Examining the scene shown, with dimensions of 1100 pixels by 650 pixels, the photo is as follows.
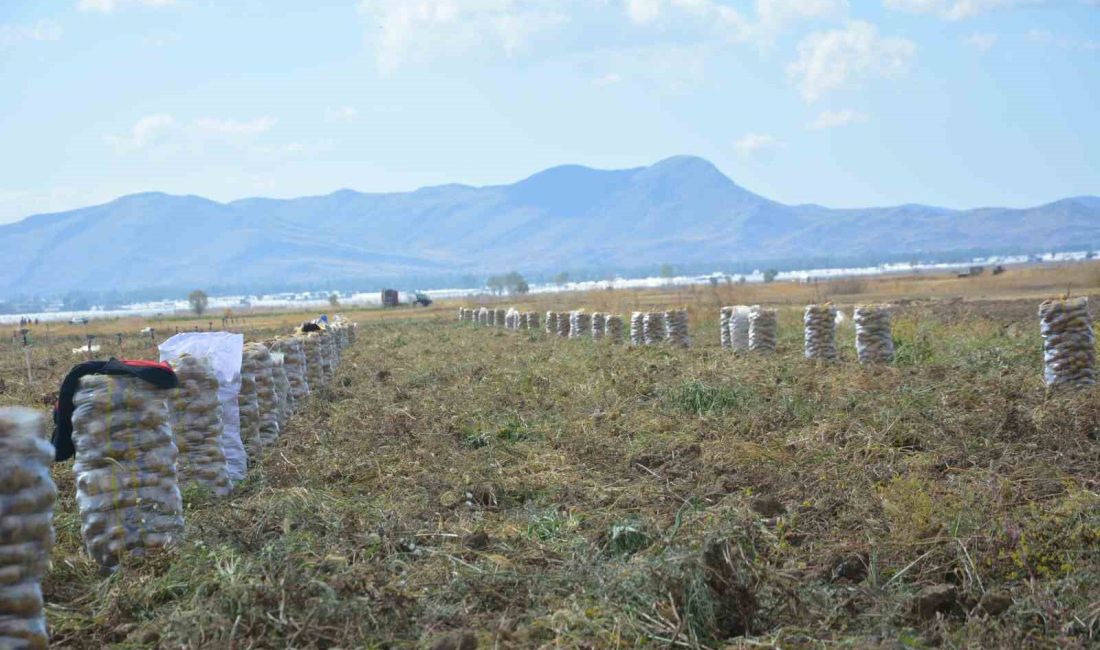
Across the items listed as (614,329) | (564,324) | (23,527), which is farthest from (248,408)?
(564,324)

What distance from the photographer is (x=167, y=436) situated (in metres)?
6.72

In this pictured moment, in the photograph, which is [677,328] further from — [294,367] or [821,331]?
[294,367]

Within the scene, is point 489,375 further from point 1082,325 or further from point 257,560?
point 257,560

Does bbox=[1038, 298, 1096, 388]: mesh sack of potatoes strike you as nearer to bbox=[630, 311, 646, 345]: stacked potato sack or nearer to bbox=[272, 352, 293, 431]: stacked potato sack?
bbox=[272, 352, 293, 431]: stacked potato sack

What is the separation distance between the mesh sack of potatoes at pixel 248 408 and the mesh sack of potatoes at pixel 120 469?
3.44 m

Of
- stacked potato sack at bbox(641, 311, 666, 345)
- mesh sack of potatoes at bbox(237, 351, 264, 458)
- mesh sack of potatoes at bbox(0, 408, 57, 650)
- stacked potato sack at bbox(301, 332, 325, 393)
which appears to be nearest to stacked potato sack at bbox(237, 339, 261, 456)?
mesh sack of potatoes at bbox(237, 351, 264, 458)

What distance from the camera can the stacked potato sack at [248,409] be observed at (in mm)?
10109

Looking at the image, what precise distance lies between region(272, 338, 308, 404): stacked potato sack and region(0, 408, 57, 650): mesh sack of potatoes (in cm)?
831

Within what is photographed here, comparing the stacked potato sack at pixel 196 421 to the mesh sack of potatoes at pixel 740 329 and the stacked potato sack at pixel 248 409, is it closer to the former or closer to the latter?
the stacked potato sack at pixel 248 409

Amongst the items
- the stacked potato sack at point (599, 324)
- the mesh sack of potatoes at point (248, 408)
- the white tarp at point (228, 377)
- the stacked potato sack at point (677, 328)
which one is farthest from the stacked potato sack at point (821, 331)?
the stacked potato sack at point (599, 324)

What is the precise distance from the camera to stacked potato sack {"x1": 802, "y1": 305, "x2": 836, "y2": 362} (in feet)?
56.5

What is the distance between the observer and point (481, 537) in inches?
266

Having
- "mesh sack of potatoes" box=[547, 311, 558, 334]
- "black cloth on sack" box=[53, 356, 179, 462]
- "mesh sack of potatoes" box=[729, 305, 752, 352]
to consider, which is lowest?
"mesh sack of potatoes" box=[547, 311, 558, 334]

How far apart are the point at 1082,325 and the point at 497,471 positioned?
6.91 metres
